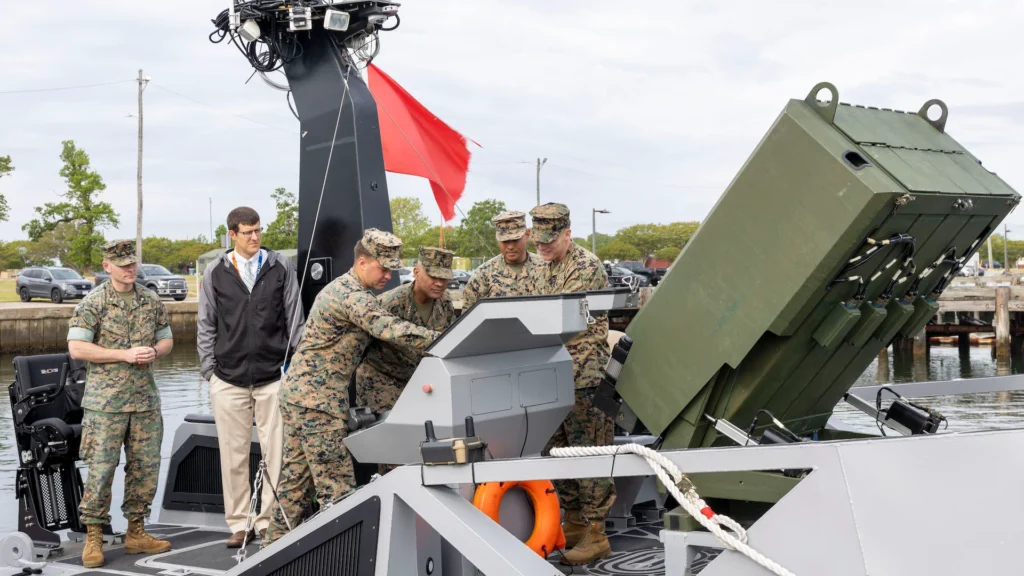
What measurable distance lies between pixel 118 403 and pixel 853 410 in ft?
40.8

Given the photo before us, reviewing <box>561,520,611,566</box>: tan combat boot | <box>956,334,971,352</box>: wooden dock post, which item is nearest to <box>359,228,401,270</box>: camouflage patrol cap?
Result: <box>561,520,611,566</box>: tan combat boot

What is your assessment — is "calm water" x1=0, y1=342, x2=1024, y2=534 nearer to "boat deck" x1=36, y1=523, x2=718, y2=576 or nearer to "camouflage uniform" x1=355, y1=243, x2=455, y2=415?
"boat deck" x1=36, y1=523, x2=718, y2=576

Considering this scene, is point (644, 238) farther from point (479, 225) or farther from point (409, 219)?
point (479, 225)

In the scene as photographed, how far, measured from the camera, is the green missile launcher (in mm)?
3316

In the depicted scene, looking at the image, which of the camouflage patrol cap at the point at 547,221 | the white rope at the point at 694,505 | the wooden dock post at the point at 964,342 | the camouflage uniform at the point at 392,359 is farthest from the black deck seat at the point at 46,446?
the wooden dock post at the point at 964,342

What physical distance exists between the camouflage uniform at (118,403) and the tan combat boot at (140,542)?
0.16 ft

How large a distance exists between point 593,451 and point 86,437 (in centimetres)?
336

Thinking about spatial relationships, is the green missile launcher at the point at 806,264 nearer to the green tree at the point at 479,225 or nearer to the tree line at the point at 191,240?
the tree line at the point at 191,240

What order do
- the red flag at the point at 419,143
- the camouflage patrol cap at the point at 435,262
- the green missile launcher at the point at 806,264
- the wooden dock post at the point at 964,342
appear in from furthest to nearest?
1. the wooden dock post at the point at 964,342
2. the red flag at the point at 419,143
3. the camouflage patrol cap at the point at 435,262
4. the green missile launcher at the point at 806,264

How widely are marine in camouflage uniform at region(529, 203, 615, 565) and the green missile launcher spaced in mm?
534

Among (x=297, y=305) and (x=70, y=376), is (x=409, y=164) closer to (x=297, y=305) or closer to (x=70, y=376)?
(x=297, y=305)

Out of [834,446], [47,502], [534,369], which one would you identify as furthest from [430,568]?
[47,502]

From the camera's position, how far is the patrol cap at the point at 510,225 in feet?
15.4

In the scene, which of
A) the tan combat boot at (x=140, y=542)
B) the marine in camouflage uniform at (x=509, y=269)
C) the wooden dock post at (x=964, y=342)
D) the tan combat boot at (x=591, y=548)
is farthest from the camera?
the wooden dock post at (x=964, y=342)
